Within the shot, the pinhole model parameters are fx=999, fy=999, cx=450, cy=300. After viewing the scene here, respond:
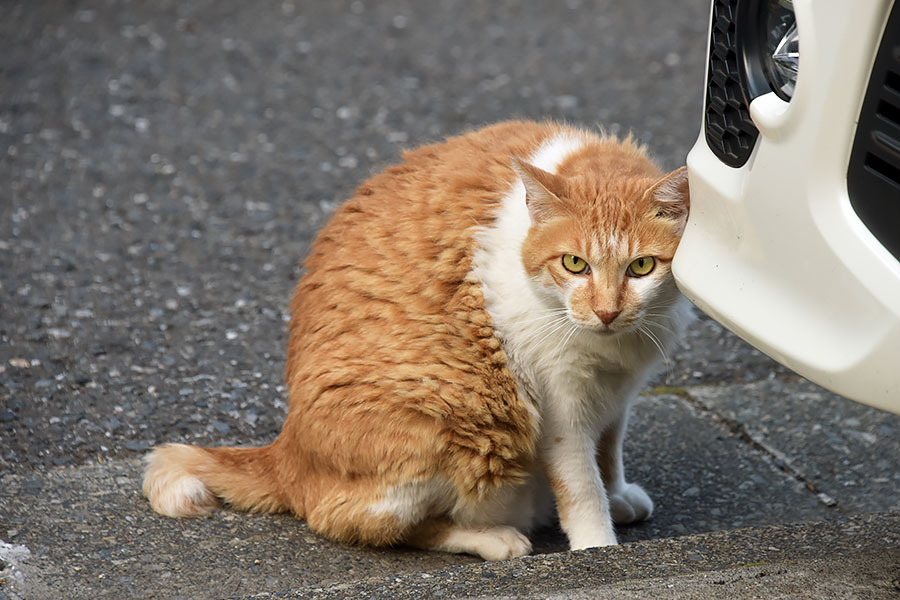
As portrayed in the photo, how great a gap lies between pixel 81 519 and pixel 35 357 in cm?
103

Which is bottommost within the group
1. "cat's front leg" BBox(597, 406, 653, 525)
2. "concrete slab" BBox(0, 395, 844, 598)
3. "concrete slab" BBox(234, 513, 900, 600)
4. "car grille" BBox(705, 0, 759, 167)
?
"concrete slab" BBox(0, 395, 844, 598)

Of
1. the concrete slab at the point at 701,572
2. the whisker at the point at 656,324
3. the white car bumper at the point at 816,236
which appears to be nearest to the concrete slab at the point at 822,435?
the concrete slab at the point at 701,572

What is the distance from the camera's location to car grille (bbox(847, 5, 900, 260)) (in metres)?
1.72

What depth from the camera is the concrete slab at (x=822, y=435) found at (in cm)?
305

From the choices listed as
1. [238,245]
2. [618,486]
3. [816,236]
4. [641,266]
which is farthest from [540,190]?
[238,245]

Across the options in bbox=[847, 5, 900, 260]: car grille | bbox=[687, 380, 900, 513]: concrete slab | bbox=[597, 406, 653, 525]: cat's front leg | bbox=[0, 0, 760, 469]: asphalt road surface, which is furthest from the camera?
bbox=[0, 0, 760, 469]: asphalt road surface

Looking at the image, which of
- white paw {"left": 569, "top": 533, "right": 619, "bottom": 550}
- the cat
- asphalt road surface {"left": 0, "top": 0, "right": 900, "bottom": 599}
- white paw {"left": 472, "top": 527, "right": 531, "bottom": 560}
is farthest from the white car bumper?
white paw {"left": 472, "top": 527, "right": 531, "bottom": 560}

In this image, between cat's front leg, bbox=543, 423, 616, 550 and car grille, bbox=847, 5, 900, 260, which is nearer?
car grille, bbox=847, 5, 900, 260

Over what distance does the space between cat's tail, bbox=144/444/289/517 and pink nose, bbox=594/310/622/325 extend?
103cm

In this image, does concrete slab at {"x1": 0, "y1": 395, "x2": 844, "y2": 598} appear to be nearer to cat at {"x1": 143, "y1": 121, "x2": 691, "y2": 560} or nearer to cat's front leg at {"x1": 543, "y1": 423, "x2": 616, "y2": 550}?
cat at {"x1": 143, "y1": 121, "x2": 691, "y2": 560}

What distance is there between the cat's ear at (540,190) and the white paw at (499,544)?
88cm

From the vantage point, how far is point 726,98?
2.12 meters

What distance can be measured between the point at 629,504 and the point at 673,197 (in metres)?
0.99

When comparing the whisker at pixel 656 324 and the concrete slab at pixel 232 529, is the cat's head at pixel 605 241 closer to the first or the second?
the whisker at pixel 656 324
